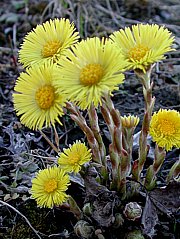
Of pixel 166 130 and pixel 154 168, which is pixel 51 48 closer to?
pixel 166 130

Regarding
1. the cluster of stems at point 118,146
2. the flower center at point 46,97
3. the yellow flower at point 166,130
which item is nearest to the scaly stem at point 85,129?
the cluster of stems at point 118,146

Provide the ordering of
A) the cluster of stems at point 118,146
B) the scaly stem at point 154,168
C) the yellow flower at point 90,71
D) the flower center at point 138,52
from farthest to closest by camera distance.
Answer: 1. the scaly stem at point 154,168
2. the cluster of stems at point 118,146
3. the flower center at point 138,52
4. the yellow flower at point 90,71

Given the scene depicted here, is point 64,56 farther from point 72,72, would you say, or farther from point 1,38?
point 1,38

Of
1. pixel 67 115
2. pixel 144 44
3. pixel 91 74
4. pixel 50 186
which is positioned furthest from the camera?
pixel 67 115

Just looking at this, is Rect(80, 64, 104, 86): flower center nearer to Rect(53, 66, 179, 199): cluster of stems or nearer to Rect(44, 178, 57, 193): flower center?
Rect(53, 66, 179, 199): cluster of stems

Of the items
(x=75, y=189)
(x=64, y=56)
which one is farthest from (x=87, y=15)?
(x=64, y=56)

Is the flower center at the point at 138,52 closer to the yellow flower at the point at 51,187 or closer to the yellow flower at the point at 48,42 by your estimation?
the yellow flower at the point at 48,42

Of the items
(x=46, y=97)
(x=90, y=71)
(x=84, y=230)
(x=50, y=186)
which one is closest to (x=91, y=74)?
(x=90, y=71)
